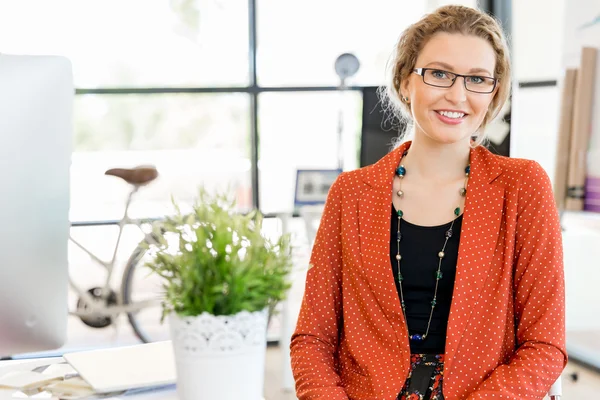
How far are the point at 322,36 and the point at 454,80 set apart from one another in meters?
2.76

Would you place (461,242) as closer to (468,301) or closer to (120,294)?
(468,301)

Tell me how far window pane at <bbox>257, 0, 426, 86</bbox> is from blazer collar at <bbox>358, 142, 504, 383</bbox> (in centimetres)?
265

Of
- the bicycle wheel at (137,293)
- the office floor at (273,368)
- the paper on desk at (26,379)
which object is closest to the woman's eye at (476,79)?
the paper on desk at (26,379)

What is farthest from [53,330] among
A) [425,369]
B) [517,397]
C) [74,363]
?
[517,397]

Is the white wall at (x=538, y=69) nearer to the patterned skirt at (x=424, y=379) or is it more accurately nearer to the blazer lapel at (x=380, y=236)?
the blazer lapel at (x=380, y=236)

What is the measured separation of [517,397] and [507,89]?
65cm

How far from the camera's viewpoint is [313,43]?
4.22 meters

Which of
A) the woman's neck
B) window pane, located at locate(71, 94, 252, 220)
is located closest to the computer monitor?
the woman's neck

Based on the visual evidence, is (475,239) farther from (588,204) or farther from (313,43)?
(313,43)

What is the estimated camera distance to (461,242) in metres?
1.49

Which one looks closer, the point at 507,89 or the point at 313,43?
the point at 507,89

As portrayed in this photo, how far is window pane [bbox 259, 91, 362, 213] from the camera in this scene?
13.8 ft

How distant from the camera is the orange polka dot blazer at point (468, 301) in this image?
4.72 feet

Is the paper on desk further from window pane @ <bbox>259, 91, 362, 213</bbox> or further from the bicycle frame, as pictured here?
window pane @ <bbox>259, 91, 362, 213</bbox>
